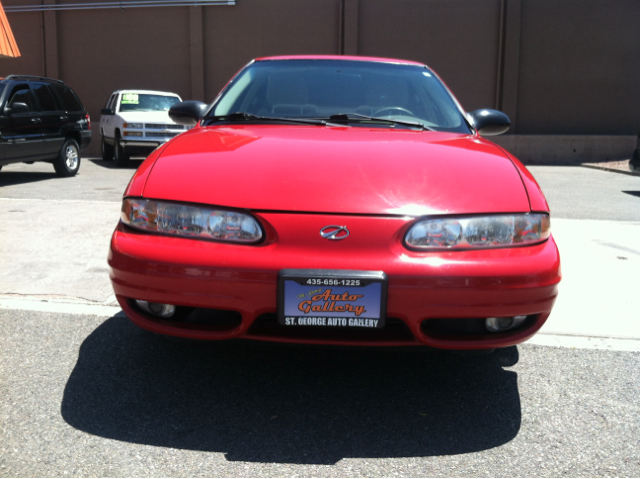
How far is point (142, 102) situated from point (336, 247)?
1367 cm

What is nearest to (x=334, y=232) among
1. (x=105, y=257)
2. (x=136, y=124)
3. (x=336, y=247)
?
(x=336, y=247)

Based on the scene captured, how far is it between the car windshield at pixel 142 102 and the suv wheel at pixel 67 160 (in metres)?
3.24

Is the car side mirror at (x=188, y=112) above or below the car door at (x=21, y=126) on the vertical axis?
above

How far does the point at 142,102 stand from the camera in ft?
49.2

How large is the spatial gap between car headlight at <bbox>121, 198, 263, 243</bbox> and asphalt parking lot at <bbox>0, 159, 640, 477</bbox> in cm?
43

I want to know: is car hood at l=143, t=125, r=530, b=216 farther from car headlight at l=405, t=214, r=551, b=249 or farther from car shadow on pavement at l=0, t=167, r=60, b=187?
car shadow on pavement at l=0, t=167, r=60, b=187

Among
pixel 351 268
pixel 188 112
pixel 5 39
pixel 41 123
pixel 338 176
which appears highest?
pixel 5 39

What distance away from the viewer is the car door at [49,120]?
10695mm

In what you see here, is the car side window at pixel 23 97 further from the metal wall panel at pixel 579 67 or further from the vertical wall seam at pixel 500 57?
the metal wall panel at pixel 579 67

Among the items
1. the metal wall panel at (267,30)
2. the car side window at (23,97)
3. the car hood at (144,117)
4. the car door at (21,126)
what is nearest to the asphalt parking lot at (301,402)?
the car door at (21,126)

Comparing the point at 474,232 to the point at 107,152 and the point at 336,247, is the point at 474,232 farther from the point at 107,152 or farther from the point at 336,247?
the point at 107,152

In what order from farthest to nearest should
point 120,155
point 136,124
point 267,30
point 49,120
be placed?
point 267,30, point 120,155, point 136,124, point 49,120

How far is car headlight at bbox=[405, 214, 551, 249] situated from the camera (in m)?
2.41

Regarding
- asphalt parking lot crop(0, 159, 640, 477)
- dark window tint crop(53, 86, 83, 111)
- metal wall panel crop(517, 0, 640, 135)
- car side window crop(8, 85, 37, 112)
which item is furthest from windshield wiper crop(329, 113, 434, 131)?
metal wall panel crop(517, 0, 640, 135)
